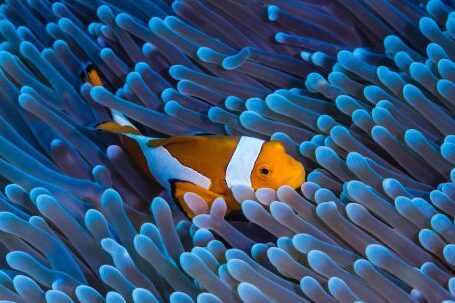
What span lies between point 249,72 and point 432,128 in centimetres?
60

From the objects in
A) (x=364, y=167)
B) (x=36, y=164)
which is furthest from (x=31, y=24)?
(x=364, y=167)

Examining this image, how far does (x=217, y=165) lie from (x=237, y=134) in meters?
0.26

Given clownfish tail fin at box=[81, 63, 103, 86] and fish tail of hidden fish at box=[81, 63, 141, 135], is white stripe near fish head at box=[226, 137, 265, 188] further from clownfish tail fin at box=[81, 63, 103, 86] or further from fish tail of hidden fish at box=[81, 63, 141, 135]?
clownfish tail fin at box=[81, 63, 103, 86]

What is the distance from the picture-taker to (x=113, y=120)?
6.23ft

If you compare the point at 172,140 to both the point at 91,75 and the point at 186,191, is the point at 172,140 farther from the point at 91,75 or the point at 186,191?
the point at 91,75

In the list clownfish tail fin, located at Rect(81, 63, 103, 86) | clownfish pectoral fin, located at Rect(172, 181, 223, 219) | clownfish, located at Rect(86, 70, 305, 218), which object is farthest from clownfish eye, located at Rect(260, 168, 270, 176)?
clownfish tail fin, located at Rect(81, 63, 103, 86)

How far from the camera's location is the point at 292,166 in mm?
1481

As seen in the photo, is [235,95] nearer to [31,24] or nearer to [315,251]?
[315,251]

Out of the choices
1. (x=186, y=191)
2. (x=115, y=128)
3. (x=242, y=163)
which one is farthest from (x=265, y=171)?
(x=115, y=128)

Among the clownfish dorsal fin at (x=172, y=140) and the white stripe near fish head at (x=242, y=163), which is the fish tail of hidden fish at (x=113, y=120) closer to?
the clownfish dorsal fin at (x=172, y=140)

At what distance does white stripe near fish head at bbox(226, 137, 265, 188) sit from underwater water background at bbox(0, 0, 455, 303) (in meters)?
0.04

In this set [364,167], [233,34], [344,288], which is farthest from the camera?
[233,34]

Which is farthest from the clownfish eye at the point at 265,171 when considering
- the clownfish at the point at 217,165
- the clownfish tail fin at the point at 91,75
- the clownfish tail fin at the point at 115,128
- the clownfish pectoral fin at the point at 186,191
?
the clownfish tail fin at the point at 91,75

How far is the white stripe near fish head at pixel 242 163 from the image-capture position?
4.97ft
